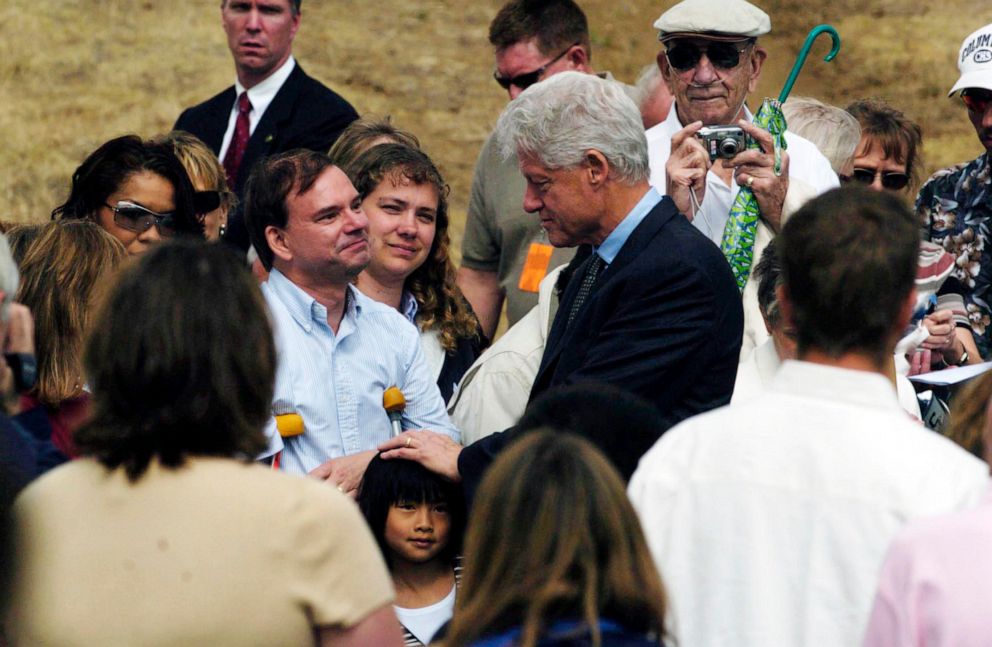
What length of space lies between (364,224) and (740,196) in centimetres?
116

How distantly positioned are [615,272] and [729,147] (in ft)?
3.52

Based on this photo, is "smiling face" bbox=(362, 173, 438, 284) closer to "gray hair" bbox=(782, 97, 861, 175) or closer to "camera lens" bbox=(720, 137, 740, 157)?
"camera lens" bbox=(720, 137, 740, 157)

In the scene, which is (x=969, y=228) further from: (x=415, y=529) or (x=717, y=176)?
(x=415, y=529)

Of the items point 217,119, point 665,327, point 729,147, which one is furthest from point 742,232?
point 217,119

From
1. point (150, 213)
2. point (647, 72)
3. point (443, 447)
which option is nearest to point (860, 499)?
point (443, 447)

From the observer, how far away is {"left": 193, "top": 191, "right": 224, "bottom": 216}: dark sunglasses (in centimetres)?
584

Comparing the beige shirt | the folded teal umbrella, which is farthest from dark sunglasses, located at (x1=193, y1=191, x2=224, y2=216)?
the beige shirt

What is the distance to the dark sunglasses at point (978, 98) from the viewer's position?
586 centimetres

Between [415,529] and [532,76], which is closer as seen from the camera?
[415,529]

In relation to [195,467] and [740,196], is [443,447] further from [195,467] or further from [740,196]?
[195,467]

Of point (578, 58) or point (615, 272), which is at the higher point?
point (578, 58)

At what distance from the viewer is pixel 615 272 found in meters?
4.31

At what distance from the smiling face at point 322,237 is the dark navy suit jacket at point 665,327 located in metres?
0.94

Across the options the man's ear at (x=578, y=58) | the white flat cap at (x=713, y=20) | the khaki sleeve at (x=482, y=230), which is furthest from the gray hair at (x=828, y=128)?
the khaki sleeve at (x=482, y=230)
